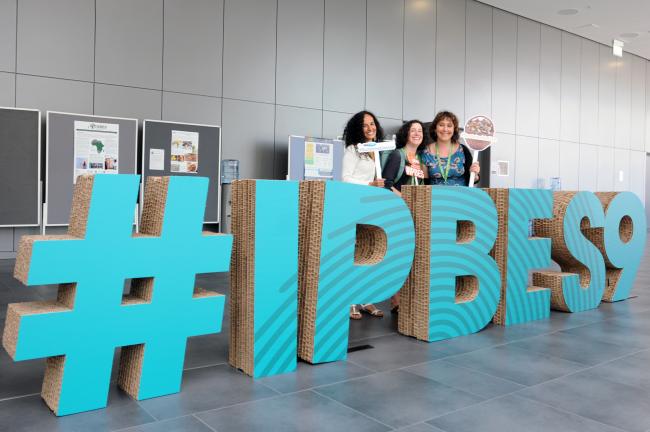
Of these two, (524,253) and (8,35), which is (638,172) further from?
(8,35)

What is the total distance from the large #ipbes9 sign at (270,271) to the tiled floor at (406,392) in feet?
0.34

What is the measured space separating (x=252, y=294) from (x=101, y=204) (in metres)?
0.71

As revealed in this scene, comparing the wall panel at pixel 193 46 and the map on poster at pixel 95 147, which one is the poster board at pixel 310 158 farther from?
the map on poster at pixel 95 147

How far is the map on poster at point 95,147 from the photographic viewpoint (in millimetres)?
5988

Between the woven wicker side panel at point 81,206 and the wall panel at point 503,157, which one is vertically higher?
the wall panel at point 503,157

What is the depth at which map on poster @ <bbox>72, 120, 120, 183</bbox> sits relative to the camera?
5.99 meters

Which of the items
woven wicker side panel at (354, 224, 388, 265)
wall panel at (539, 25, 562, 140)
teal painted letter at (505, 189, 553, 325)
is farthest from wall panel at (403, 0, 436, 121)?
woven wicker side panel at (354, 224, 388, 265)

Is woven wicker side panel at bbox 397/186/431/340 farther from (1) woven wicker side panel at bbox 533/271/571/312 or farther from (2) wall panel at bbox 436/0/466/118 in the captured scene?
(2) wall panel at bbox 436/0/466/118

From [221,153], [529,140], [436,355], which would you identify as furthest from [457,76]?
[436,355]

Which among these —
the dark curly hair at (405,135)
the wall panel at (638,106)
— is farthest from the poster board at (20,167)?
the wall panel at (638,106)

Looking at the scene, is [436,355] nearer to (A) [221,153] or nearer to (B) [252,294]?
(B) [252,294]

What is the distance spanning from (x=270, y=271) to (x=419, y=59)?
7.22 m

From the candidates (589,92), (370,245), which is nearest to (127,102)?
(370,245)

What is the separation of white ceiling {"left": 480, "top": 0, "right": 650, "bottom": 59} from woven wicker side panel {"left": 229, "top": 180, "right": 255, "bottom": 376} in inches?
333
